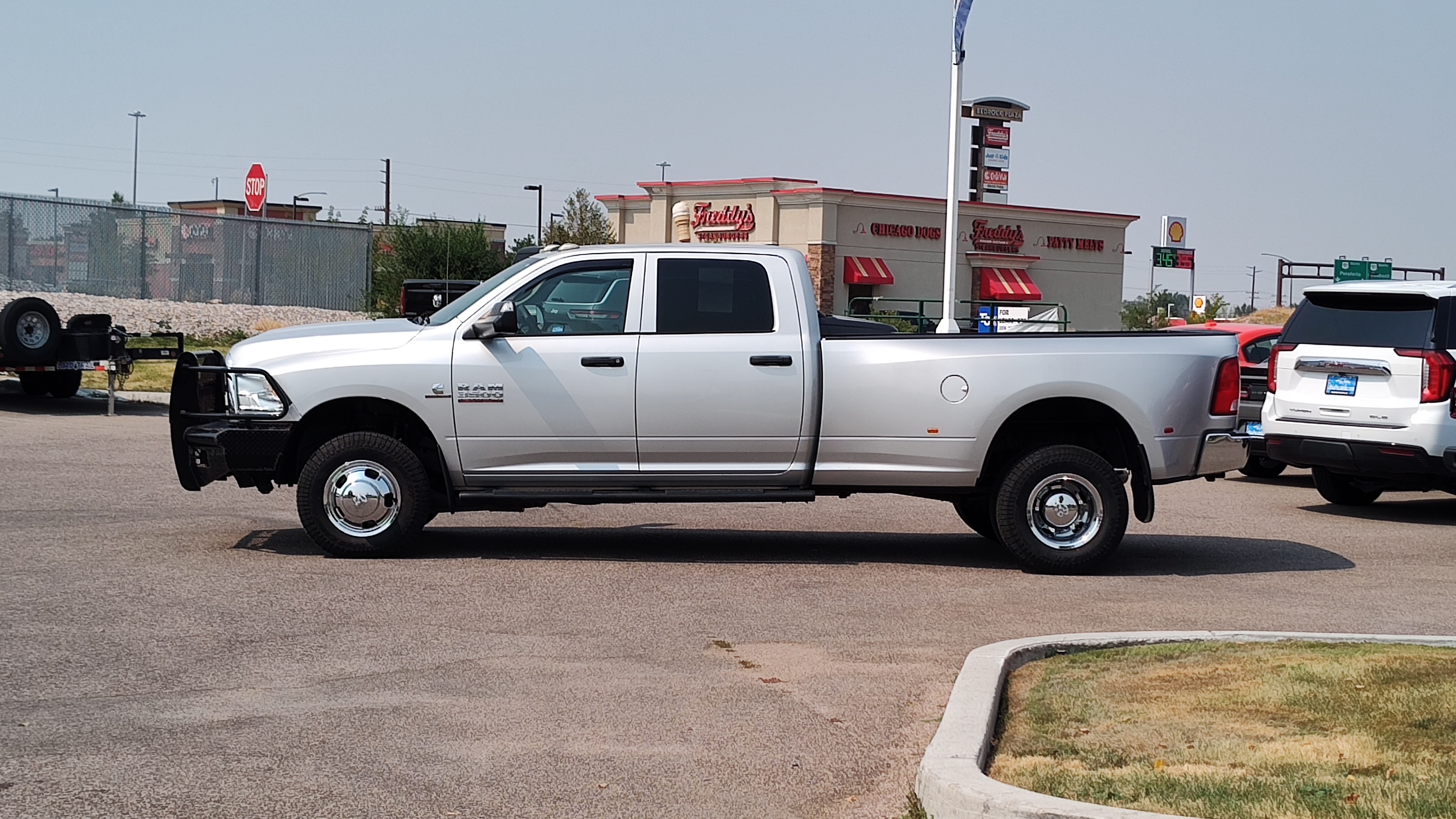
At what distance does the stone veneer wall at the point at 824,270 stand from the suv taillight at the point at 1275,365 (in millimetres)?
37029

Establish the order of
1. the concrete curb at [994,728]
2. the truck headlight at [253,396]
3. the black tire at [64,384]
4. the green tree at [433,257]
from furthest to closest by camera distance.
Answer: the green tree at [433,257]
the black tire at [64,384]
the truck headlight at [253,396]
the concrete curb at [994,728]

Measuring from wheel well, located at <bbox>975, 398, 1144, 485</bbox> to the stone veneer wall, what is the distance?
4036cm

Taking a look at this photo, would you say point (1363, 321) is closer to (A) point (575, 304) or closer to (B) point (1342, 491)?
(B) point (1342, 491)

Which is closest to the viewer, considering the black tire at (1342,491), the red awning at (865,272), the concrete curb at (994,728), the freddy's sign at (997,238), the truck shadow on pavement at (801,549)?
the concrete curb at (994,728)

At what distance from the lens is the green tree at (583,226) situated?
5891 centimetres

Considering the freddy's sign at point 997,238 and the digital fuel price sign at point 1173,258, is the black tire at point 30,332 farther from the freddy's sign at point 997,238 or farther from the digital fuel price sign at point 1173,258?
the digital fuel price sign at point 1173,258

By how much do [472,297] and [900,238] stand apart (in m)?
44.7

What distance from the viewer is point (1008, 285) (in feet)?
186

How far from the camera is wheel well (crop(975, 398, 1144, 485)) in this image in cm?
1004

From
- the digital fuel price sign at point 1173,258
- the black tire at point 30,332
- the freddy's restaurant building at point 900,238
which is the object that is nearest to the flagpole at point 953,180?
the black tire at point 30,332

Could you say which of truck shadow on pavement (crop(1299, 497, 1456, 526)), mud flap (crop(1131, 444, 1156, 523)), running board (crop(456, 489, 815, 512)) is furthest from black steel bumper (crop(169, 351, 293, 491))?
truck shadow on pavement (crop(1299, 497, 1456, 526))

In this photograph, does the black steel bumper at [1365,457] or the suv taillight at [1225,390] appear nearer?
the suv taillight at [1225,390]

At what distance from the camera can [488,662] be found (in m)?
7.03

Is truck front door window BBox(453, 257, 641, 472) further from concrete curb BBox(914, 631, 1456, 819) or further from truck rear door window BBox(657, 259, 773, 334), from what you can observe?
concrete curb BBox(914, 631, 1456, 819)
